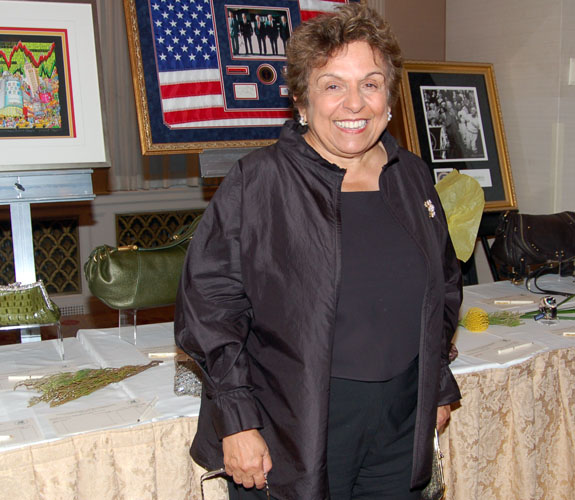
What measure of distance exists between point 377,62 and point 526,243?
172cm

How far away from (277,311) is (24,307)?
3.56 feet

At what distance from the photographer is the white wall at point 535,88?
3.50 meters

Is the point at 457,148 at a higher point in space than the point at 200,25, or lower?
lower

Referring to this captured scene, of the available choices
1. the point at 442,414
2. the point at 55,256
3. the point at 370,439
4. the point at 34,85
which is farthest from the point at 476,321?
the point at 55,256

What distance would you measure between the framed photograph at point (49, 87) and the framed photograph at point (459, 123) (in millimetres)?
1624

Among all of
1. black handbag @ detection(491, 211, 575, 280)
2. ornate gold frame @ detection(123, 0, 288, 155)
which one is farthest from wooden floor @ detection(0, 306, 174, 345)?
black handbag @ detection(491, 211, 575, 280)

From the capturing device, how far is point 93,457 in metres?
1.53

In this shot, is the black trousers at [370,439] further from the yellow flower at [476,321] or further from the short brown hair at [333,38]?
the yellow flower at [476,321]

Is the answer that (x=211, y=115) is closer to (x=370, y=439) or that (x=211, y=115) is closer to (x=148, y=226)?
(x=370, y=439)

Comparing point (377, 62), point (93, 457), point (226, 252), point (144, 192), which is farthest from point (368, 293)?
point (144, 192)

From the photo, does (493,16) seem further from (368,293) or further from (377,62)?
(368,293)

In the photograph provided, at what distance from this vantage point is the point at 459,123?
11.6ft

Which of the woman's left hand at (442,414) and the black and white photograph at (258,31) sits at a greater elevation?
the black and white photograph at (258,31)

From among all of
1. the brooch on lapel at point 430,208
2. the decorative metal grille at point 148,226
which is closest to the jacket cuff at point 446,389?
the brooch on lapel at point 430,208
